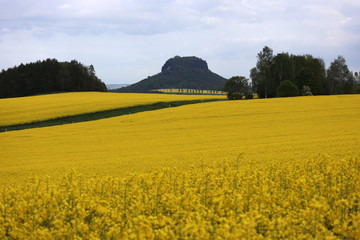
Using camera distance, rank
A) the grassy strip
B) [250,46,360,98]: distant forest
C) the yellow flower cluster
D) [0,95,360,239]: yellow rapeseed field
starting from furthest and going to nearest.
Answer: [250,46,360,98]: distant forest < the grassy strip < [0,95,360,239]: yellow rapeseed field < the yellow flower cluster

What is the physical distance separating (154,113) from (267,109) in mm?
10212

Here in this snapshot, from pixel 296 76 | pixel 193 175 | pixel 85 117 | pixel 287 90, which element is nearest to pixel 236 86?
pixel 287 90

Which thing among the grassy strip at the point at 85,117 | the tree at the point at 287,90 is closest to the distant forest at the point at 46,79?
the tree at the point at 287,90

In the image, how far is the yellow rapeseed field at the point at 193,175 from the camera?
591cm

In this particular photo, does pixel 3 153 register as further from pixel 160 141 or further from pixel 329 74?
pixel 329 74

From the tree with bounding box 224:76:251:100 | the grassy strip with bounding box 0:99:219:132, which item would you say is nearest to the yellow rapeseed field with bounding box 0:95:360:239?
the grassy strip with bounding box 0:99:219:132

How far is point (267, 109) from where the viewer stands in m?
34.7

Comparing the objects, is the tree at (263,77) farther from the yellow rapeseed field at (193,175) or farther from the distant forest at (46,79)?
the distant forest at (46,79)

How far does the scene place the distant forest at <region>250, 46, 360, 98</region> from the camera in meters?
68.1

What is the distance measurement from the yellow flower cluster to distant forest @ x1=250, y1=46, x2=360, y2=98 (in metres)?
58.6

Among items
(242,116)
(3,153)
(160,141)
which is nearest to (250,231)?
(160,141)

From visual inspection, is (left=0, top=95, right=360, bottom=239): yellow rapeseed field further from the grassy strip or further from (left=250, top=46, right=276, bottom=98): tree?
(left=250, top=46, right=276, bottom=98): tree

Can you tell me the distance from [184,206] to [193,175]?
110 inches

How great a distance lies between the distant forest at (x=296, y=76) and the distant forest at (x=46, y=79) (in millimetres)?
38820
